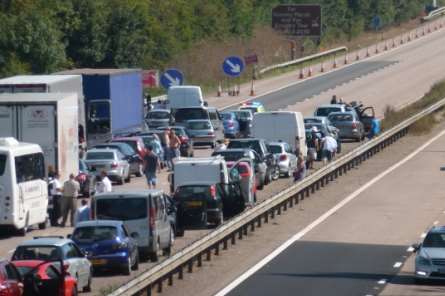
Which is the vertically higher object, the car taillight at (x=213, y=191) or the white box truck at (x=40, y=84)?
the white box truck at (x=40, y=84)

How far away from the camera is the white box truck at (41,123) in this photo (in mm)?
40534

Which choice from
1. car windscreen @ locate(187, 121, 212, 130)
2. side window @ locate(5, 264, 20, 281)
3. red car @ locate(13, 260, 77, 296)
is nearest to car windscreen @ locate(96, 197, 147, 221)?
red car @ locate(13, 260, 77, 296)

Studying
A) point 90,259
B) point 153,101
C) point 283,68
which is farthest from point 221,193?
point 283,68

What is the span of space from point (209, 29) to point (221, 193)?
227 ft

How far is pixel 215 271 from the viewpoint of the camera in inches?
1247

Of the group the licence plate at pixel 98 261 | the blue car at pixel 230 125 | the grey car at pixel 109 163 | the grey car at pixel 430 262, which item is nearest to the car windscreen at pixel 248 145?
the grey car at pixel 109 163

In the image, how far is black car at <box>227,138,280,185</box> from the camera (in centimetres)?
4831

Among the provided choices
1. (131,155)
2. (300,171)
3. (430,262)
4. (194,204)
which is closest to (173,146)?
(131,155)

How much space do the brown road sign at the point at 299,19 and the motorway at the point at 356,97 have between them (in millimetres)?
4480

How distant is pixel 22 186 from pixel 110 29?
5169 centimetres

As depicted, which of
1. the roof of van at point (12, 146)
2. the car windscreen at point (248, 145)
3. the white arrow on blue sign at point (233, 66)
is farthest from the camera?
the white arrow on blue sign at point (233, 66)

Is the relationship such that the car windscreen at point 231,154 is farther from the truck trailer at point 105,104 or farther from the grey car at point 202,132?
the grey car at point 202,132

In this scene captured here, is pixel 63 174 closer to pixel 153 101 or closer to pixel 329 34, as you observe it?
pixel 153 101

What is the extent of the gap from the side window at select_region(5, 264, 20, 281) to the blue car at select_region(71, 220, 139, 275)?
506cm
